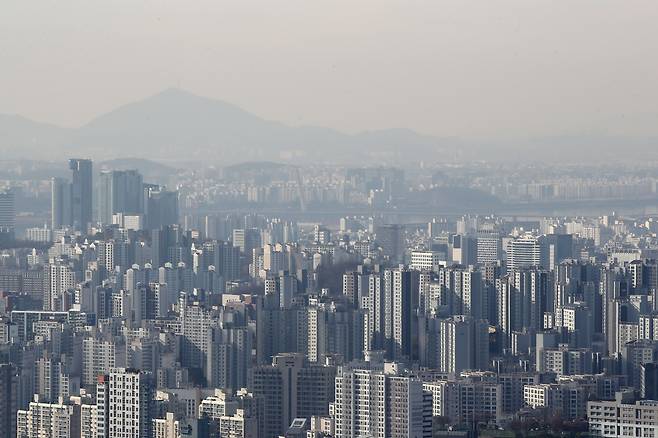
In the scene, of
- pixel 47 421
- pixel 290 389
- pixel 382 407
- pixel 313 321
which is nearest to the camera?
pixel 382 407

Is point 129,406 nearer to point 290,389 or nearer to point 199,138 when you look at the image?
point 290,389

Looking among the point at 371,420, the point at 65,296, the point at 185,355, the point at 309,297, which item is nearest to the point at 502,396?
the point at 371,420

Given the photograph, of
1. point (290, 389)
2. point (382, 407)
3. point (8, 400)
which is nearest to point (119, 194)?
point (290, 389)

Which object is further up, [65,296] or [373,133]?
[373,133]

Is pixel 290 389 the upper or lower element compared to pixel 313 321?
lower

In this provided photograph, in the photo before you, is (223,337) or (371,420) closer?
(371,420)

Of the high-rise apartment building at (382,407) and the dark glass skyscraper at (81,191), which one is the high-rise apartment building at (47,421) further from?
the dark glass skyscraper at (81,191)

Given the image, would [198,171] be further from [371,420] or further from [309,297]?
[371,420]
